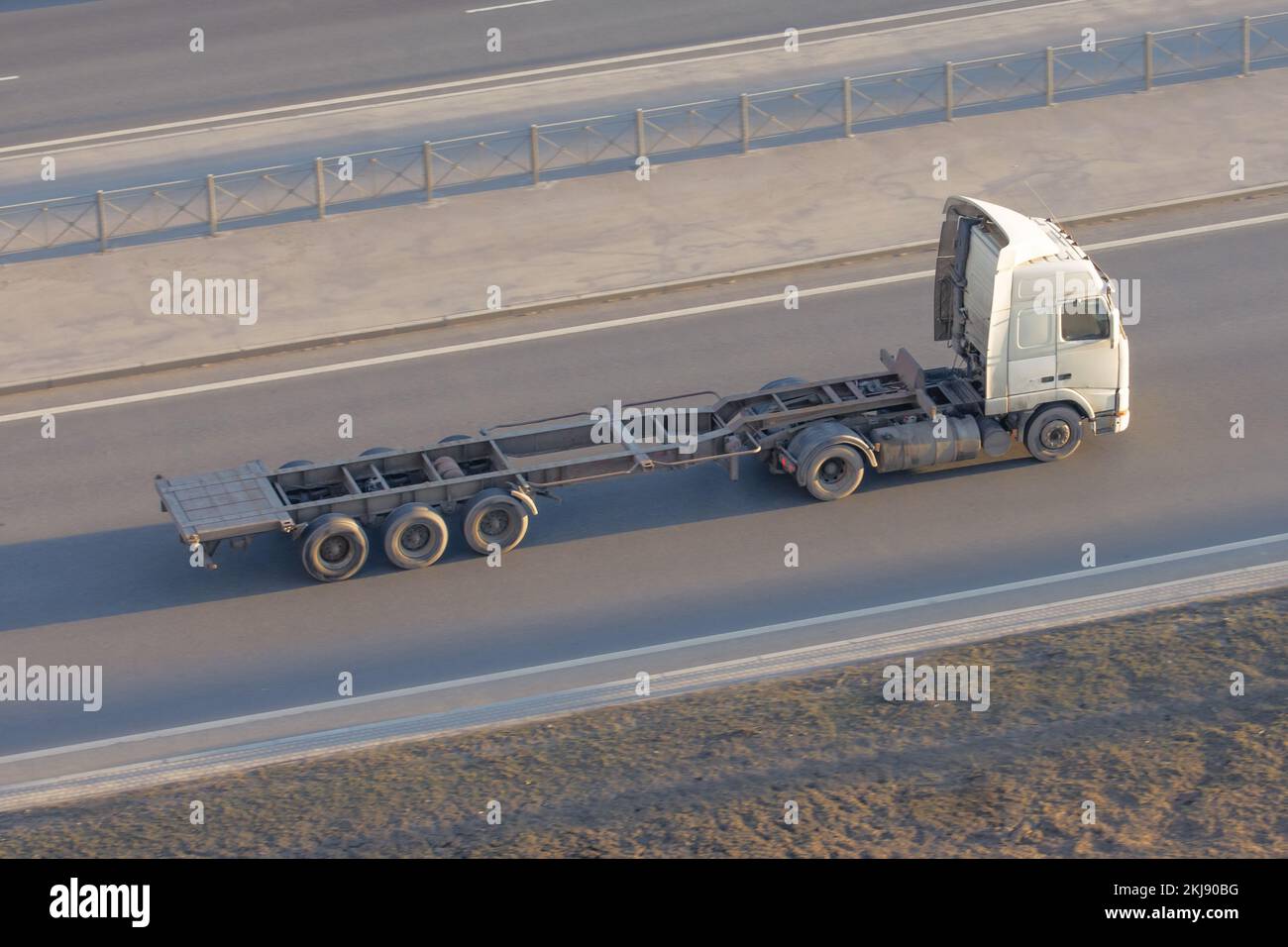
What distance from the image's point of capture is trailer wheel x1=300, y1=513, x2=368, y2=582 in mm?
20812

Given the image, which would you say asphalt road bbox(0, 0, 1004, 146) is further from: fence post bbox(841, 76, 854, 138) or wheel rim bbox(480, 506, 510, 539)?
wheel rim bbox(480, 506, 510, 539)

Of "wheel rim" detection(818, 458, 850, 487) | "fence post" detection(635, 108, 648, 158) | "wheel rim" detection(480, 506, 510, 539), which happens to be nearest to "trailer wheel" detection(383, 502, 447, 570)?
"wheel rim" detection(480, 506, 510, 539)

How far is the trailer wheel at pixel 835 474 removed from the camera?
2219cm

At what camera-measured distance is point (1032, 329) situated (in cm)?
2247

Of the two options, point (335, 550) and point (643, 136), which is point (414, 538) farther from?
point (643, 136)

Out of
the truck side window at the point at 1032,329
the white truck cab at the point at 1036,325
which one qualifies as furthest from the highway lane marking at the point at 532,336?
the truck side window at the point at 1032,329

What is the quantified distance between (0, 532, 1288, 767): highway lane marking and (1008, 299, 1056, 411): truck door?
2.38 m

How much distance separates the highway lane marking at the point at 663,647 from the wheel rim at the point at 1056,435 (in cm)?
214

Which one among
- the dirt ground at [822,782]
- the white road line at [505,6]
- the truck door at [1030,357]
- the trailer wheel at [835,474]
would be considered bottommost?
the dirt ground at [822,782]
